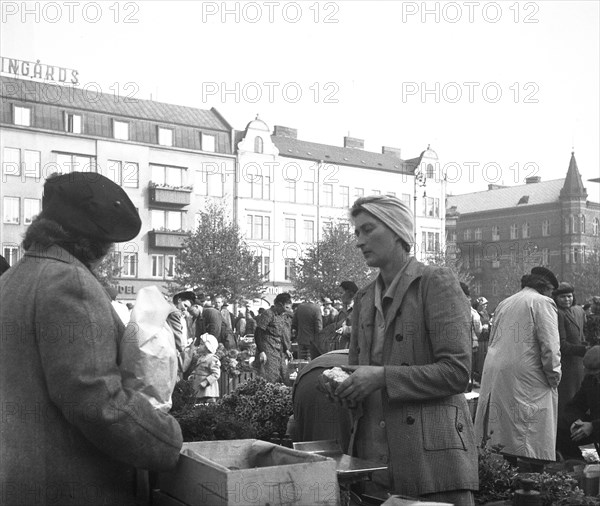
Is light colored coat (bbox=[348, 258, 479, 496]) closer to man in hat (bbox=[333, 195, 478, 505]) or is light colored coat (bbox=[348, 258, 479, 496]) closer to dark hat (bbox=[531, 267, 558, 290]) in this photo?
man in hat (bbox=[333, 195, 478, 505])

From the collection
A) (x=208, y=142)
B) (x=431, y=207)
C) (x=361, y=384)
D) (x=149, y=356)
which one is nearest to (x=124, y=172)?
(x=208, y=142)

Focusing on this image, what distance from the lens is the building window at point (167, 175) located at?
50.3m

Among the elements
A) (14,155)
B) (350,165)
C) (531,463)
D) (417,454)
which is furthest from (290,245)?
(417,454)

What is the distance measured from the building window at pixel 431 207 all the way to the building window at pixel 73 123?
27.0 m

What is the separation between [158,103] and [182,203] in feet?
22.4

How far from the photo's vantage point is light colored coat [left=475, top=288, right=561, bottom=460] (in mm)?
6801

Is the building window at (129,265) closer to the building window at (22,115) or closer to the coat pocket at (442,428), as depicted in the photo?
the building window at (22,115)

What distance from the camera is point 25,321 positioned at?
94.2 inches

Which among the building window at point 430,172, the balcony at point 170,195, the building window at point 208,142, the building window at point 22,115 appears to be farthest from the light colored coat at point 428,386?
the building window at point 430,172

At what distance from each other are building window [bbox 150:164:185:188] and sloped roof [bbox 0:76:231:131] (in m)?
2.91

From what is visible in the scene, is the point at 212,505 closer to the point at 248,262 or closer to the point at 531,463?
the point at 531,463

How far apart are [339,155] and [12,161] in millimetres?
22938

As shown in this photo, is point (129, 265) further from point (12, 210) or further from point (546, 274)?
point (546, 274)

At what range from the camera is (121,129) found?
161 ft
